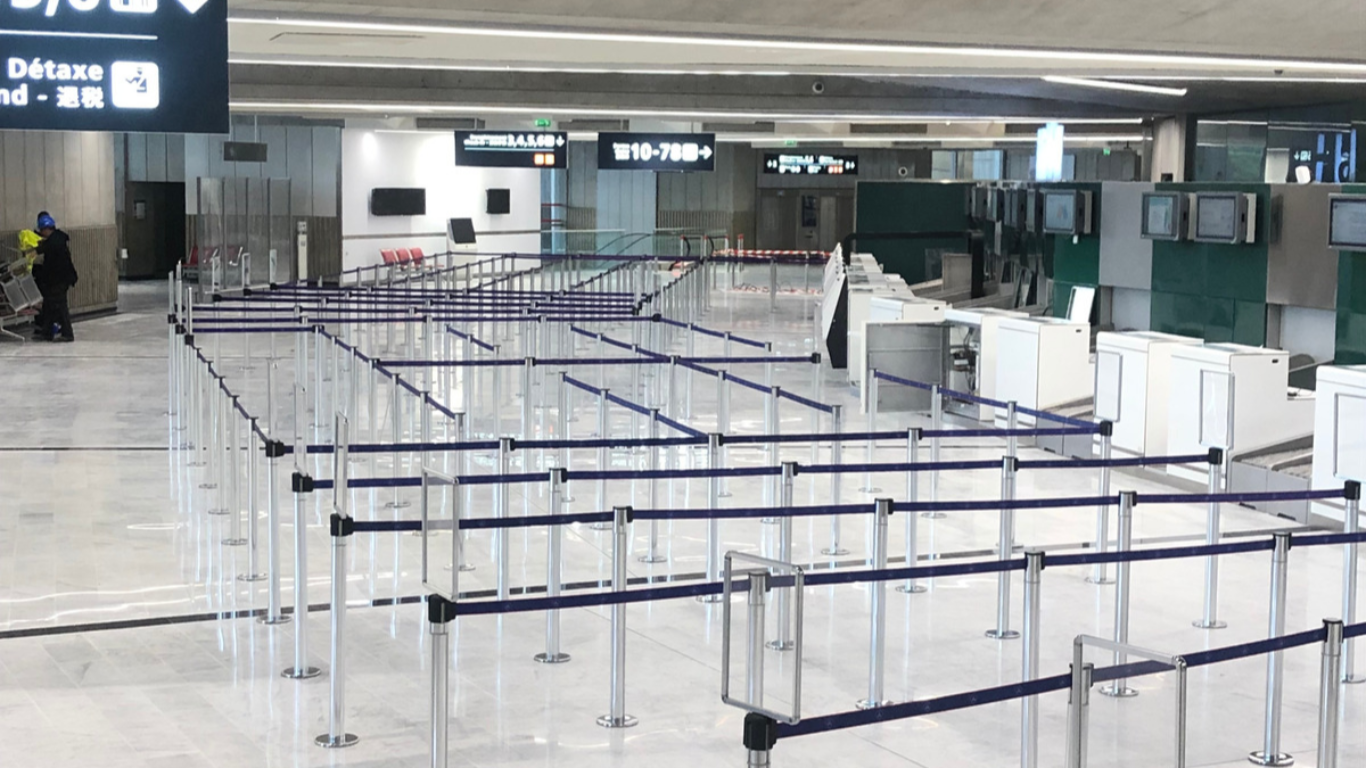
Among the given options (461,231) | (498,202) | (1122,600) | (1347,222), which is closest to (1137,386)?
(1347,222)

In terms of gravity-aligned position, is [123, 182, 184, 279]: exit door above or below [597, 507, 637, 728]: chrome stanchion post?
above

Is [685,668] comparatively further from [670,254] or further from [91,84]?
[670,254]

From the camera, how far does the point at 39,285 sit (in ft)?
74.0

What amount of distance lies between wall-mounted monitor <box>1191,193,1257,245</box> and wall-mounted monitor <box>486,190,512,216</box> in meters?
24.8

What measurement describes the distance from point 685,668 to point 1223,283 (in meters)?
9.43

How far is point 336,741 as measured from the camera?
647 cm

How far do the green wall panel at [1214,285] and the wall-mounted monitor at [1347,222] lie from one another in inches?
62.2

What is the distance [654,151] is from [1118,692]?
25915 millimetres

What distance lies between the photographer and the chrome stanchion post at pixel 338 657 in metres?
6.50

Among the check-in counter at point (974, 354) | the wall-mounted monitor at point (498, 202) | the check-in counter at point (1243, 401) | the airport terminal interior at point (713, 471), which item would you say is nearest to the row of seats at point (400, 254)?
the wall-mounted monitor at point (498, 202)

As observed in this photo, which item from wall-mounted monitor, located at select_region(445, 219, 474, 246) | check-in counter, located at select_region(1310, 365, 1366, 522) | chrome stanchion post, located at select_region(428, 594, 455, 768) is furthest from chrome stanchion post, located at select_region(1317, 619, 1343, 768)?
wall-mounted monitor, located at select_region(445, 219, 474, 246)

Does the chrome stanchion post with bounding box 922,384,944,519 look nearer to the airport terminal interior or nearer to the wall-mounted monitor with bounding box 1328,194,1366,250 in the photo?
the airport terminal interior

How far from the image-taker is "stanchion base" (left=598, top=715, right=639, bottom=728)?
22.2 feet

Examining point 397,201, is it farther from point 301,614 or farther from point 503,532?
point 301,614
